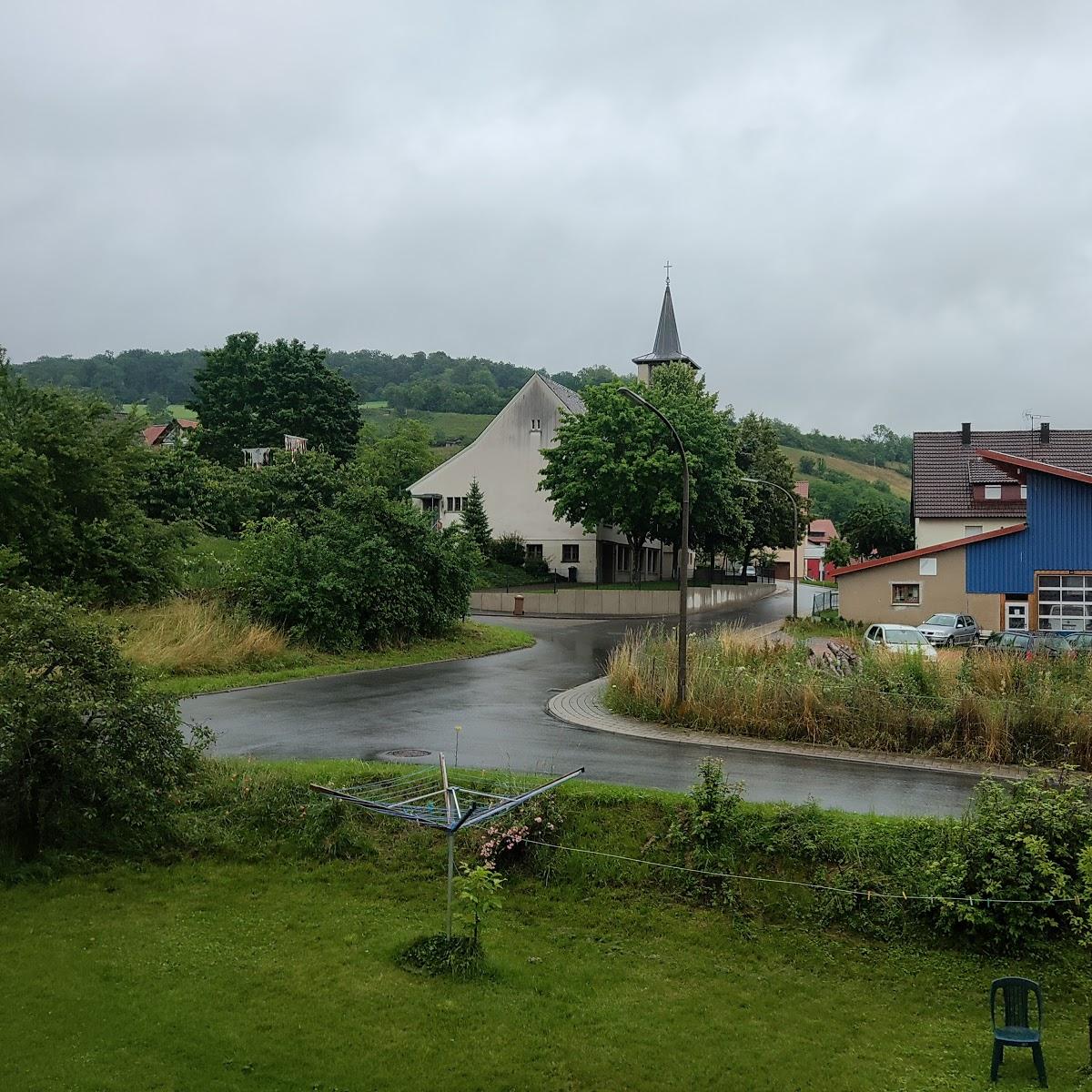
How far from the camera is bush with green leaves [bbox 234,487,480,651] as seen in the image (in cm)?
2536

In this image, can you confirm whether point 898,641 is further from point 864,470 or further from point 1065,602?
point 864,470

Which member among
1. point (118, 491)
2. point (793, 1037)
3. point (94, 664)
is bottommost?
point (793, 1037)

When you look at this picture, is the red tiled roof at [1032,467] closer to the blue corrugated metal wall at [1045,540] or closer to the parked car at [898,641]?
the blue corrugated metal wall at [1045,540]

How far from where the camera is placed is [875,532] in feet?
214

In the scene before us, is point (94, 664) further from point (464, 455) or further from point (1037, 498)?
point (464, 455)

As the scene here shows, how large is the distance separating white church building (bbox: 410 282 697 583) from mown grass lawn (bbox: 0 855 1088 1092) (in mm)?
48708

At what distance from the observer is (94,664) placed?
1002 centimetres

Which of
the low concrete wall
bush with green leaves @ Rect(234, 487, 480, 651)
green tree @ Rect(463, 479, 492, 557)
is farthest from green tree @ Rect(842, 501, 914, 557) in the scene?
bush with green leaves @ Rect(234, 487, 480, 651)

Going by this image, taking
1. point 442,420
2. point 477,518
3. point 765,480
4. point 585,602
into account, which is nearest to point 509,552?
point 477,518

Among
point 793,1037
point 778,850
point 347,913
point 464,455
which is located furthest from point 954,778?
point 464,455

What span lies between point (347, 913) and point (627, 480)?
40099mm

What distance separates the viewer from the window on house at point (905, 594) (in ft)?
128

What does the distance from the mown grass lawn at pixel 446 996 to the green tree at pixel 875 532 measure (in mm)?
59488

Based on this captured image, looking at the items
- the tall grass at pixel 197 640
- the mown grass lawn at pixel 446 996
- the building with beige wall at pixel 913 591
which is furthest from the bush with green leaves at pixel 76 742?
the building with beige wall at pixel 913 591
